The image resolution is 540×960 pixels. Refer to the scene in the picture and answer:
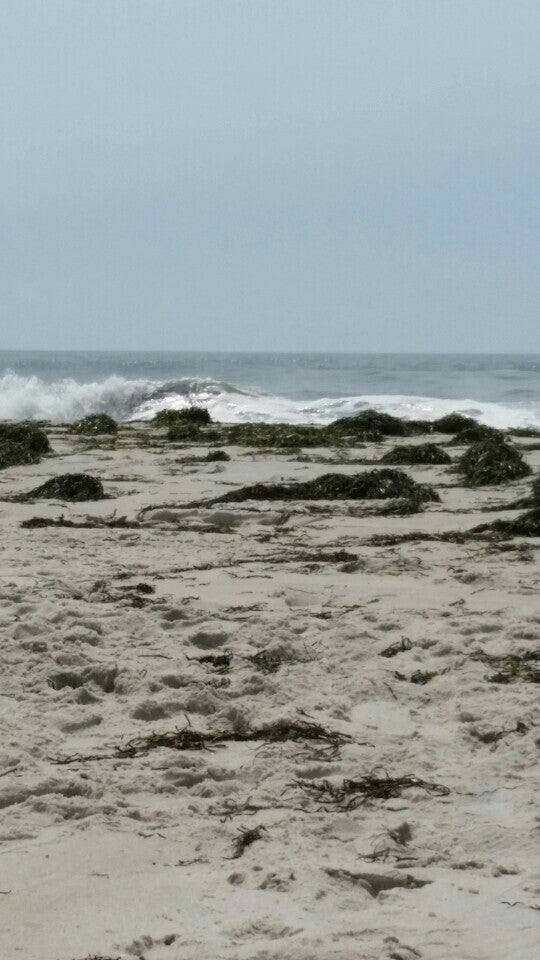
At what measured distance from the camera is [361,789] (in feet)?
8.34

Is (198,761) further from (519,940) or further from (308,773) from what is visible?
(519,940)

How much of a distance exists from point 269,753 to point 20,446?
7.47 metres

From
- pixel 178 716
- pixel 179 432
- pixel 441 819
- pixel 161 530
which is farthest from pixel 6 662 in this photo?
pixel 179 432

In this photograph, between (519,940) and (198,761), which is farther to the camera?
(198,761)

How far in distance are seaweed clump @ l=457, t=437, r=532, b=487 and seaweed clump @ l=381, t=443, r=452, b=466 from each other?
0.57 m

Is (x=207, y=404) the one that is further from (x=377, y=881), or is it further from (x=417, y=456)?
(x=377, y=881)

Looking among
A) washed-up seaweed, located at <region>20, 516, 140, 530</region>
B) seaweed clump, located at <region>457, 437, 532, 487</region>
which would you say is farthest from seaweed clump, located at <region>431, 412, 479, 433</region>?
washed-up seaweed, located at <region>20, 516, 140, 530</region>

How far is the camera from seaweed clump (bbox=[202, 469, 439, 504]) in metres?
6.89

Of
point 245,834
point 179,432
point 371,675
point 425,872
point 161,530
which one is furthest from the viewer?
point 179,432

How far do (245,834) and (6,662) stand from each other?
138 cm

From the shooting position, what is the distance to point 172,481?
26.4ft

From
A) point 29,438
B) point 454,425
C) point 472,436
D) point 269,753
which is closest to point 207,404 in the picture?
point 454,425

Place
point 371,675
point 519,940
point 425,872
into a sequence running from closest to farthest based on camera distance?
point 519,940, point 425,872, point 371,675

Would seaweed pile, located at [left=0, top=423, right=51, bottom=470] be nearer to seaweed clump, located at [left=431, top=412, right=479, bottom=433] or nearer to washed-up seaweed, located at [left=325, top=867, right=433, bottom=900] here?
seaweed clump, located at [left=431, top=412, right=479, bottom=433]
